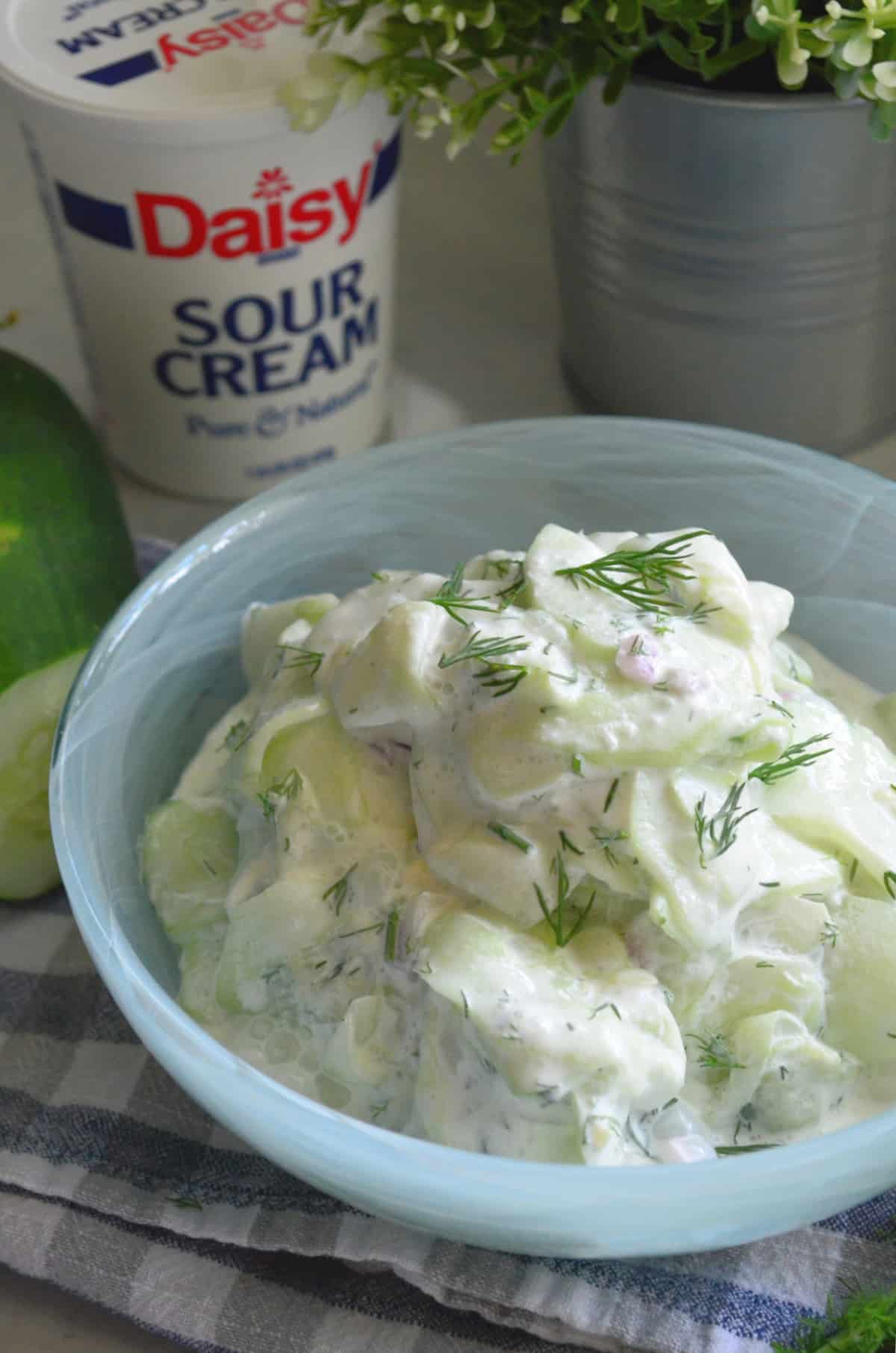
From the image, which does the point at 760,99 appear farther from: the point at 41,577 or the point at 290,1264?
the point at 290,1264

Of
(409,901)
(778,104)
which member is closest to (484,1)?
(778,104)

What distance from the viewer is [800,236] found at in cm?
130

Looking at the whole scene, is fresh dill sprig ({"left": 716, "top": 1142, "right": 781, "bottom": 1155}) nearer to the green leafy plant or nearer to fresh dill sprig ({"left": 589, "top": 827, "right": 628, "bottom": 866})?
fresh dill sprig ({"left": 589, "top": 827, "right": 628, "bottom": 866})

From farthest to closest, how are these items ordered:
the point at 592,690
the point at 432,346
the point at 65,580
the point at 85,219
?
the point at 432,346, the point at 85,219, the point at 65,580, the point at 592,690

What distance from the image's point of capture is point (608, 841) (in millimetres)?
874

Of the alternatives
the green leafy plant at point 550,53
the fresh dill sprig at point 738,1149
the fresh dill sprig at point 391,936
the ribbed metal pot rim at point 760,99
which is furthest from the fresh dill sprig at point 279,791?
the ribbed metal pot rim at point 760,99

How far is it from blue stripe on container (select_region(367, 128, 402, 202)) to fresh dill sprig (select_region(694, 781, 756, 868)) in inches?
29.1

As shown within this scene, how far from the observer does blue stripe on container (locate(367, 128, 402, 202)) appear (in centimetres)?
138

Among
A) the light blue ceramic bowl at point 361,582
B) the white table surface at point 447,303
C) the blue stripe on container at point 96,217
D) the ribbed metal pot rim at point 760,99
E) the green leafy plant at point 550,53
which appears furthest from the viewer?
the white table surface at point 447,303

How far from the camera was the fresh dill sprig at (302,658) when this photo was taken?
3.33 feet

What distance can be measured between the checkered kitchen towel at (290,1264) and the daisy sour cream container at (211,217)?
0.68 m

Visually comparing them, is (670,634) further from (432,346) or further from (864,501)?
(432,346)

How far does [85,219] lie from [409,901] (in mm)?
756

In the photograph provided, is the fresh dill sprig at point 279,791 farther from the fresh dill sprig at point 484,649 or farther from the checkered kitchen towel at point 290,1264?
the checkered kitchen towel at point 290,1264
